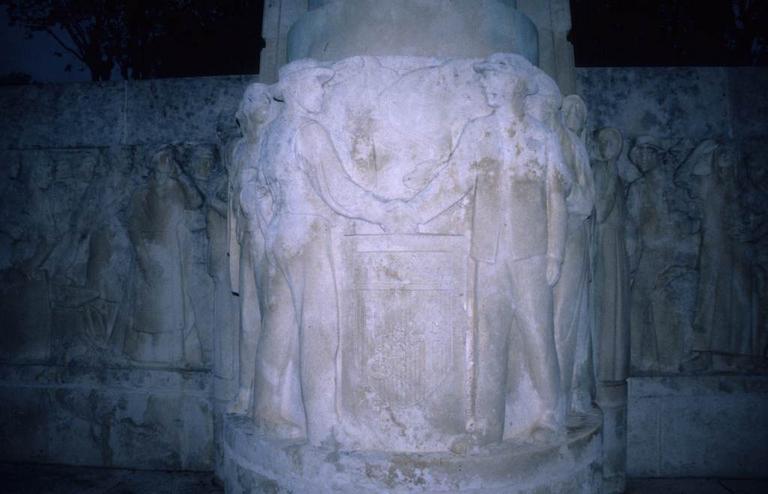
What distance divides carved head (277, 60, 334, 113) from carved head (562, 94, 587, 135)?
1517mm

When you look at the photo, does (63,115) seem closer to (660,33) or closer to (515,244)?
(515,244)

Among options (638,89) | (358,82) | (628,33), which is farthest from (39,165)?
(628,33)

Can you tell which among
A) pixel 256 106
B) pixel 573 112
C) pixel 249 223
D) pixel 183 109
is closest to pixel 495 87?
pixel 573 112

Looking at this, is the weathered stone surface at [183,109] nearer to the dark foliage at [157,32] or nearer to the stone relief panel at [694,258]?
the stone relief panel at [694,258]

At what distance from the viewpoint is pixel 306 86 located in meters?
3.24

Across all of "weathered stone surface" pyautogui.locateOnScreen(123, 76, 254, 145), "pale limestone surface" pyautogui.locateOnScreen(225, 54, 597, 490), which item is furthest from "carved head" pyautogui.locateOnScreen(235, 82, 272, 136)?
"weathered stone surface" pyautogui.locateOnScreen(123, 76, 254, 145)

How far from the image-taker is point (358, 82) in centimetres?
327

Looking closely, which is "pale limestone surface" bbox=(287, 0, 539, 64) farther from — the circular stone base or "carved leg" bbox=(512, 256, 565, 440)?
the circular stone base

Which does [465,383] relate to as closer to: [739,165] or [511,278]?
[511,278]

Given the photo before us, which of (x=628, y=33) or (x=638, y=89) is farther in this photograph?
(x=628, y=33)

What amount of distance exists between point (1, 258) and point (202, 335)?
2108 mm

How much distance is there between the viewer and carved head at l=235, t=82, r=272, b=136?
3686mm

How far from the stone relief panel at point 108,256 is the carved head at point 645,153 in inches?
138

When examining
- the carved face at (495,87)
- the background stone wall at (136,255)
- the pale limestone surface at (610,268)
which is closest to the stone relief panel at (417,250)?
the carved face at (495,87)
